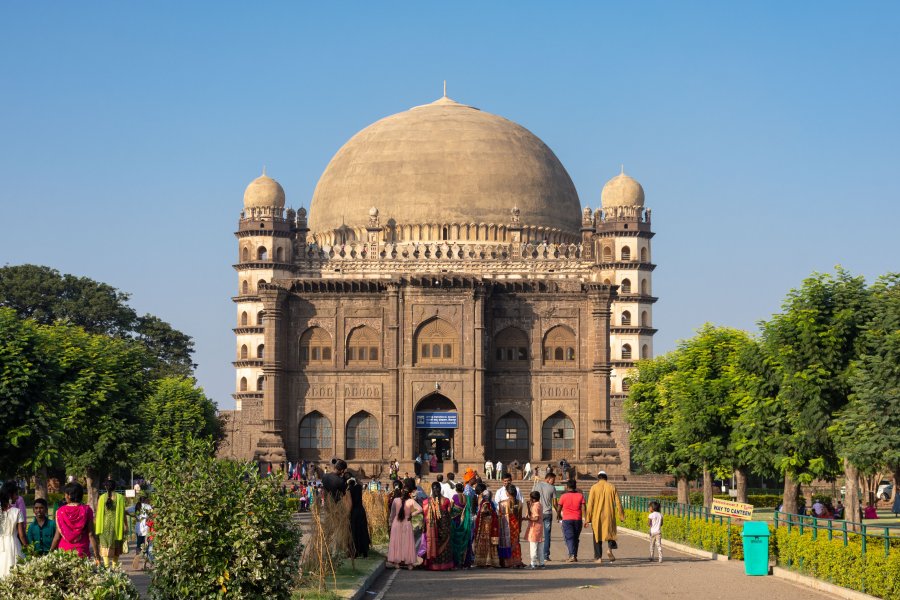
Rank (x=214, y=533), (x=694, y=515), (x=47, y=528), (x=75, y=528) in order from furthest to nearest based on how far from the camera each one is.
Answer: (x=694, y=515) < (x=47, y=528) < (x=75, y=528) < (x=214, y=533)

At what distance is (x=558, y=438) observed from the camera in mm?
66250

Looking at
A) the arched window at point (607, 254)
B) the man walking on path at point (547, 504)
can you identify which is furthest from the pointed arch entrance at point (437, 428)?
the man walking on path at point (547, 504)

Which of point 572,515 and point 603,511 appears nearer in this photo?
point 603,511

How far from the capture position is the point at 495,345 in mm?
67125

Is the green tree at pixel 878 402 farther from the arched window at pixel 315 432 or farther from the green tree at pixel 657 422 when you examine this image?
the arched window at pixel 315 432

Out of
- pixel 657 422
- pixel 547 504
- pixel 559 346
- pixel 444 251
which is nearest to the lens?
pixel 547 504

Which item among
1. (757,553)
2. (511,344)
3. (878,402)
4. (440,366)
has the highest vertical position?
(511,344)

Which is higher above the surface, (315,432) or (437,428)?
(437,428)

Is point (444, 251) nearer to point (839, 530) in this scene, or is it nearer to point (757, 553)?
point (757, 553)

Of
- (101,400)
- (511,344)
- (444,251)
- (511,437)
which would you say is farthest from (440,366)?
(101,400)

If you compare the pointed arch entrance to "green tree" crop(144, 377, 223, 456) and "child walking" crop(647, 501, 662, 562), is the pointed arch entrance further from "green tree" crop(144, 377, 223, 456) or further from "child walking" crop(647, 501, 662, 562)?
"child walking" crop(647, 501, 662, 562)

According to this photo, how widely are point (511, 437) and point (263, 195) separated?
25.2 m

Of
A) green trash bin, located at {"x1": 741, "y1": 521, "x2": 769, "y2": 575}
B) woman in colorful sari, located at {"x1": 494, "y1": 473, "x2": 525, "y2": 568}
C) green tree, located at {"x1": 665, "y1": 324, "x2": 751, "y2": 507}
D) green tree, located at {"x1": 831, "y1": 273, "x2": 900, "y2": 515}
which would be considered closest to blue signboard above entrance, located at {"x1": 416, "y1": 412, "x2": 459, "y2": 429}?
green tree, located at {"x1": 665, "y1": 324, "x2": 751, "y2": 507}

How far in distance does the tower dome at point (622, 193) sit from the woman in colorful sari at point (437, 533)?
2420 inches
